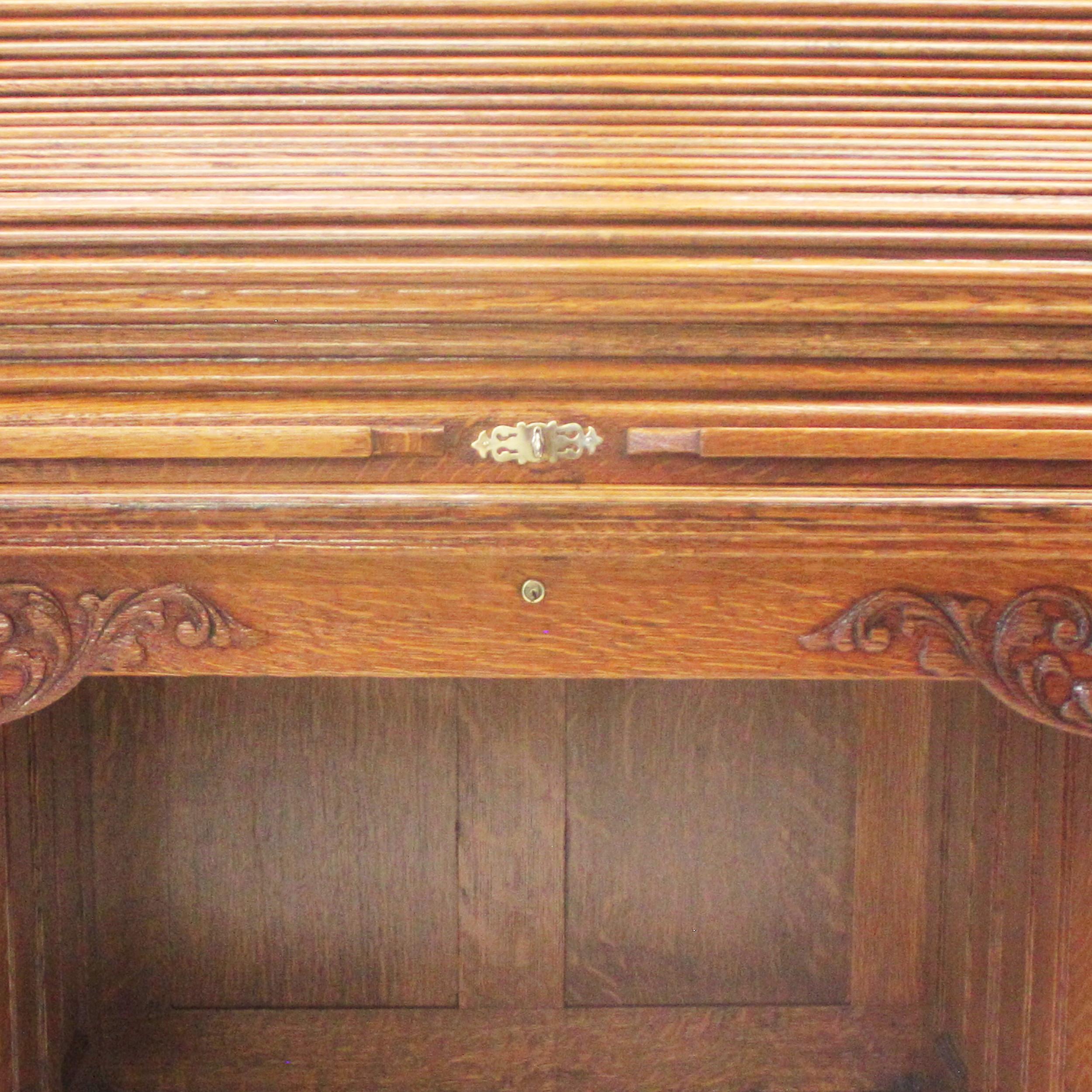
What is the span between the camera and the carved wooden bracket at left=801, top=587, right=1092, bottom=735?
3.05 ft

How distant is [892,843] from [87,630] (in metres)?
1.03

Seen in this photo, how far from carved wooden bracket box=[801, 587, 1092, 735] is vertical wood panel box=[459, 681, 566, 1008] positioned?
25.0 inches

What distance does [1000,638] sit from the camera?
3.05 ft

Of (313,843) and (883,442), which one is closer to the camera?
(883,442)

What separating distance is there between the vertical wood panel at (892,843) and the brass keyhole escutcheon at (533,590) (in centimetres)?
70

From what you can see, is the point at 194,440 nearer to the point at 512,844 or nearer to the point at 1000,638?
the point at 1000,638

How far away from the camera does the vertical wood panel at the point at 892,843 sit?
1501 mm

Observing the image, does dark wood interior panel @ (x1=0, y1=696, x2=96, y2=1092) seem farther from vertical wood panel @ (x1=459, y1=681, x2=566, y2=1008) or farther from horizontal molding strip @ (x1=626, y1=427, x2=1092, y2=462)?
horizontal molding strip @ (x1=626, y1=427, x2=1092, y2=462)

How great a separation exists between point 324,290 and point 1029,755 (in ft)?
2.87

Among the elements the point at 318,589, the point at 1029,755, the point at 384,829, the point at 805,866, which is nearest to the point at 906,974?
the point at 805,866

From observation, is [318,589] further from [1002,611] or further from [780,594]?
[1002,611]

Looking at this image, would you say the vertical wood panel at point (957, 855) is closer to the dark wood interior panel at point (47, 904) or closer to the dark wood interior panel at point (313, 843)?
the dark wood interior panel at point (313, 843)

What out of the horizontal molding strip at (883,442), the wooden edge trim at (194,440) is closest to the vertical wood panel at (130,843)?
the wooden edge trim at (194,440)

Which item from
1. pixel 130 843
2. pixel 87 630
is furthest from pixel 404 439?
pixel 130 843
